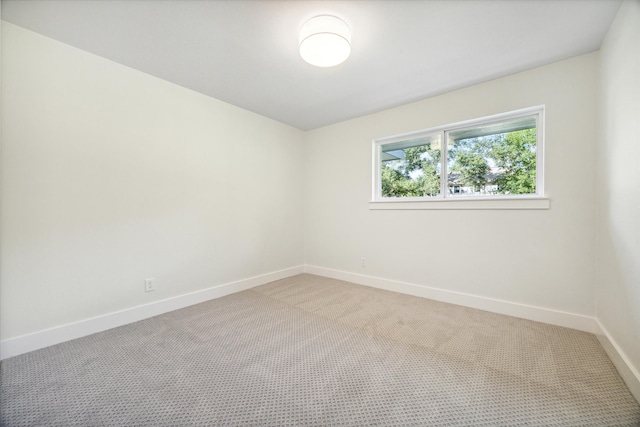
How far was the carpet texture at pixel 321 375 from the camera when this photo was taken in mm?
1261

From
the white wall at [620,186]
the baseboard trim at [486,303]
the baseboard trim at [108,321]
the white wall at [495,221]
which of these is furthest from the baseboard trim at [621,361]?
the baseboard trim at [108,321]

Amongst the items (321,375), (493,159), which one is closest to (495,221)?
(493,159)

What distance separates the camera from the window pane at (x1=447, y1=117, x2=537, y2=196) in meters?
2.45

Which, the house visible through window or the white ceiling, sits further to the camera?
the house visible through window

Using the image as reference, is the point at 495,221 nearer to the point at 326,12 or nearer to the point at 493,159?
the point at 493,159

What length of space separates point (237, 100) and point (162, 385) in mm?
2836

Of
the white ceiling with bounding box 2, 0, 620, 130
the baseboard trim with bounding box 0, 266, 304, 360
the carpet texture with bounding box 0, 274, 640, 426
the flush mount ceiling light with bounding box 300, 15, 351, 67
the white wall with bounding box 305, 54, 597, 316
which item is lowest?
the carpet texture with bounding box 0, 274, 640, 426

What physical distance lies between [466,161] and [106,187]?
11.9ft

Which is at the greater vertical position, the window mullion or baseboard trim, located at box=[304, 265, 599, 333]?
the window mullion

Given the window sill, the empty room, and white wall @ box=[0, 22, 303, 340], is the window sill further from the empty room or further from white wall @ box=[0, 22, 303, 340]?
white wall @ box=[0, 22, 303, 340]

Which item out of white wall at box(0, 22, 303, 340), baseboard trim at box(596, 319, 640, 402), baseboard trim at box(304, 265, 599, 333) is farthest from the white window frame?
white wall at box(0, 22, 303, 340)

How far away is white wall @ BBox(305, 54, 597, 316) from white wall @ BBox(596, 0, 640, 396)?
142mm

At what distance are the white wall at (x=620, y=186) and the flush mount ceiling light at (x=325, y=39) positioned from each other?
1675mm

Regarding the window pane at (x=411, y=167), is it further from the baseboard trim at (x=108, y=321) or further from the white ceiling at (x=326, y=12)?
the baseboard trim at (x=108, y=321)
